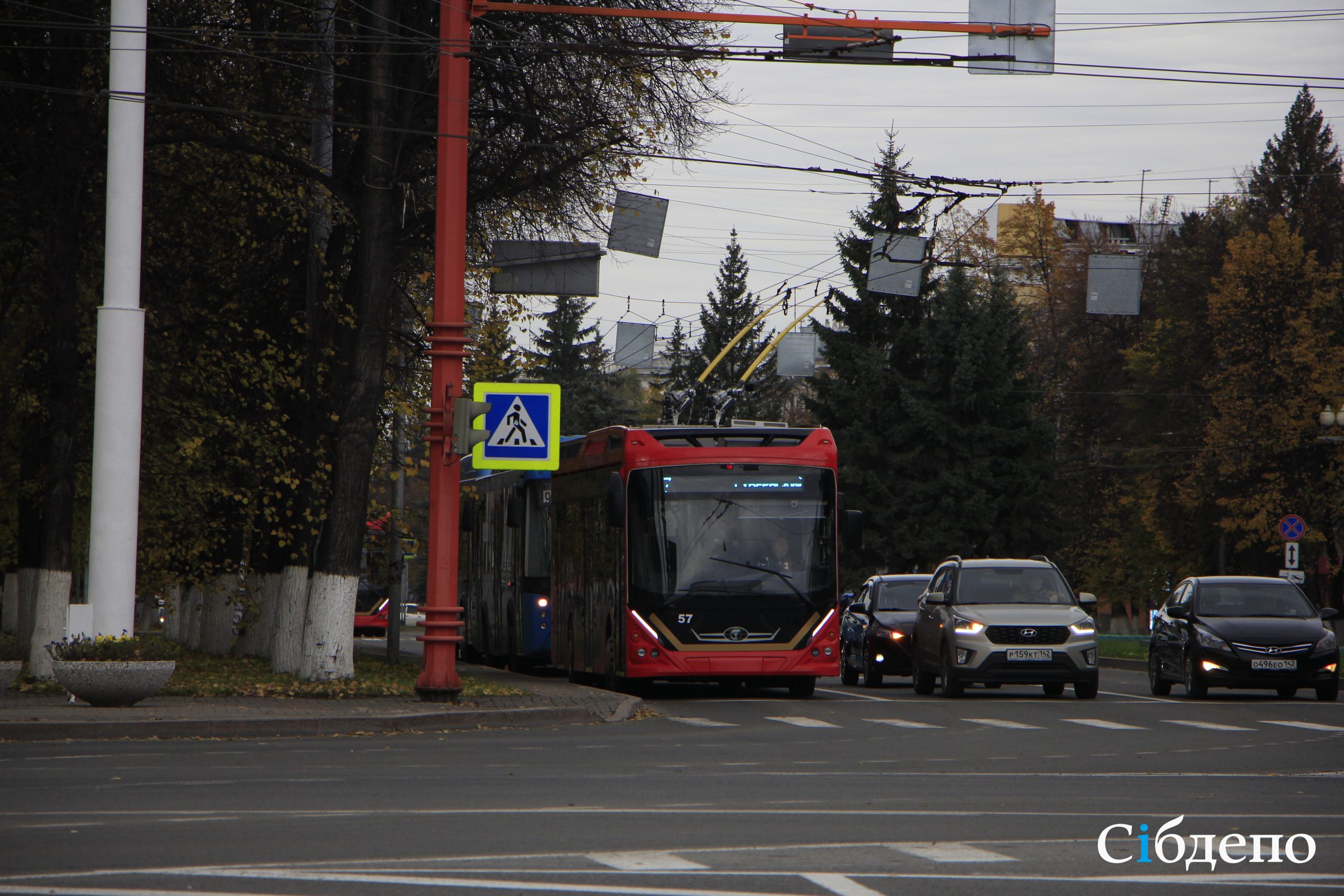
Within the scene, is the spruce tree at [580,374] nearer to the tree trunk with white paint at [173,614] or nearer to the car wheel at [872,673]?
the tree trunk with white paint at [173,614]

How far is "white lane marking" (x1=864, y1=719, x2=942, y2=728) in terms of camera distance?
1834cm

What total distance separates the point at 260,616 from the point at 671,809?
848 inches

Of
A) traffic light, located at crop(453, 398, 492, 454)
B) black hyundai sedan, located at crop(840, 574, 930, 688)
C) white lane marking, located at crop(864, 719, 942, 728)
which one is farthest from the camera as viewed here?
black hyundai sedan, located at crop(840, 574, 930, 688)

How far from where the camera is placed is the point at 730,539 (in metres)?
23.0

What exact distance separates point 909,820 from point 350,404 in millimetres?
12545

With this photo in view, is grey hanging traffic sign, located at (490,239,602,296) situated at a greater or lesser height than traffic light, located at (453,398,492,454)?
greater

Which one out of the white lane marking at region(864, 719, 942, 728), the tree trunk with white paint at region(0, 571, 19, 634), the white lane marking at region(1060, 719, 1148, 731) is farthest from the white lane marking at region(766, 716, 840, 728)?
the tree trunk with white paint at region(0, 571, 19, 634)

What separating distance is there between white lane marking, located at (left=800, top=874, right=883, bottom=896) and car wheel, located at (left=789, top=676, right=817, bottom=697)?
→ 51.6 ft

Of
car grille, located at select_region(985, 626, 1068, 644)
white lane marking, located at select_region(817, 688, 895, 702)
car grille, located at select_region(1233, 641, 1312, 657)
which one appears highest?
car grille, located at select_region(985, 626, 1068, 644)

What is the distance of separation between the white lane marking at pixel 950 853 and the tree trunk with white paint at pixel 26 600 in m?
16.6

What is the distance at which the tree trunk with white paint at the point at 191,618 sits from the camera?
36.8 m

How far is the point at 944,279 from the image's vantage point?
66062 mm

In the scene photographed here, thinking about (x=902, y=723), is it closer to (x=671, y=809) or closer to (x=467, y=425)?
(x=467, y=425)

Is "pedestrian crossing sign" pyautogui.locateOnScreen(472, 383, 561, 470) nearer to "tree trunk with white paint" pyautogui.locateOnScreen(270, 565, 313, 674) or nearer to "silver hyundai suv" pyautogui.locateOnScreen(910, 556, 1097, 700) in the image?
"tree trunk with white paint" pyautogui.locateOnScreen(270, 565, 313, 674)
